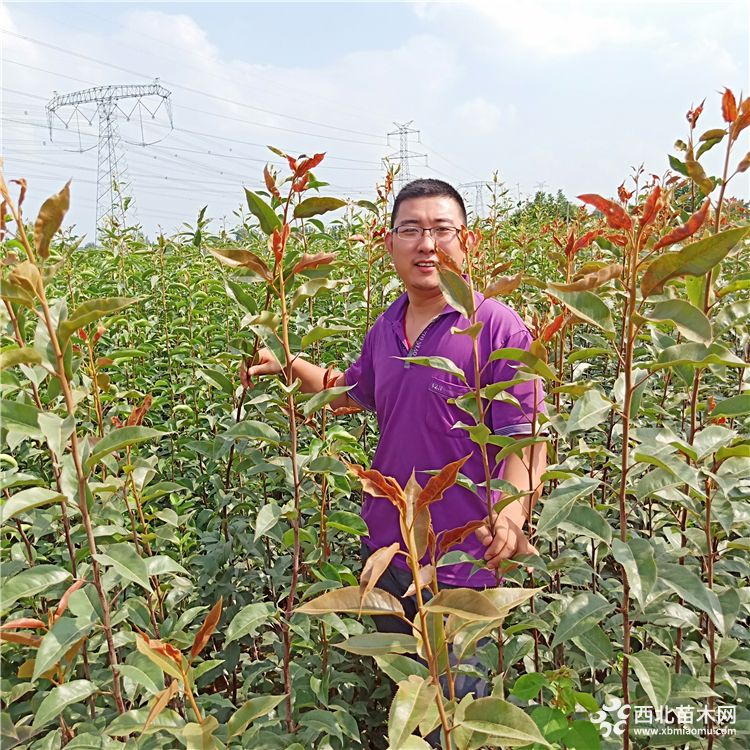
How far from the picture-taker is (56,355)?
1342mm

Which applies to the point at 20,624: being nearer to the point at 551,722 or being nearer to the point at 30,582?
the point at 30,582

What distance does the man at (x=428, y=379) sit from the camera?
7.32 feet

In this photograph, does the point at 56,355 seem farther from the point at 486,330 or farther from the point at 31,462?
the point at 31,462

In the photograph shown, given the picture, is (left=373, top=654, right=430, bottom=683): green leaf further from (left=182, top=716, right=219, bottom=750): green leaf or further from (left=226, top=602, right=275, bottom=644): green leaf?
(left=226, top=602, right=275, bottom=644): green leaf

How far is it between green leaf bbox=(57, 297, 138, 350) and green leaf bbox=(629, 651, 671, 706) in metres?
1.32

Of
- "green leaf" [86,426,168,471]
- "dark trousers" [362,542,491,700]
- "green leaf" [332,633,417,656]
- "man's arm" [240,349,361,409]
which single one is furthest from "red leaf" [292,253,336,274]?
"dark trousers" [362,542,491,700]

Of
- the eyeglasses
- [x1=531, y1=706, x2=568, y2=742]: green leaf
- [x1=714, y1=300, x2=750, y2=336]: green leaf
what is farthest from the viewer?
the eyeglasses

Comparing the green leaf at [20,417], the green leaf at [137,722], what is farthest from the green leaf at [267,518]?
the green leaf at [20,417]

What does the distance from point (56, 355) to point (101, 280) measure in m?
3.53

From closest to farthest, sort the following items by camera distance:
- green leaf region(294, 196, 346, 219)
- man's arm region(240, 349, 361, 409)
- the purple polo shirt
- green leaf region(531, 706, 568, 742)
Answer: green leaf region(531, 706, 568, 742), green leaf region(294, 196, 346, 219), man's arm region(240, 349, 361, 409), the purple polo shirt

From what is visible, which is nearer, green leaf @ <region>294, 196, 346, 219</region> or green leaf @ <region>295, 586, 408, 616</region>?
green leaf @ <region>295, 586, 408, 616</region>

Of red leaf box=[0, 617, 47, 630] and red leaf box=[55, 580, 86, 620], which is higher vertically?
red leaf box=[55, 580, 86, 620]

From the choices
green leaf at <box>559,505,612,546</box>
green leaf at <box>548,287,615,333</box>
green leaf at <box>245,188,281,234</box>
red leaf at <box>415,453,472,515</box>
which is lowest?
green leaf at <box>559,505,612,546</box>

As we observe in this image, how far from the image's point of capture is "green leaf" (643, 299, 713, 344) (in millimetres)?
1307
